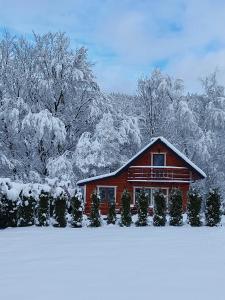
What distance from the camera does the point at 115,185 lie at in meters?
30.6

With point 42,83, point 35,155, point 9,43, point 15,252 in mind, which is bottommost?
point 15,252

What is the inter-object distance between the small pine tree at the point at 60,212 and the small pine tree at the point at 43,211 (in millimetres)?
396

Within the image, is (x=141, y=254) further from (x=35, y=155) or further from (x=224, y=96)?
(x=224, y=96)

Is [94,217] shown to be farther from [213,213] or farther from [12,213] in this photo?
[213,213]

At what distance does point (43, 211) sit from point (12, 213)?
151 centimetres

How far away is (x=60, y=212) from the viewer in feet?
66.1

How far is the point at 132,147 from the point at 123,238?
1999cm

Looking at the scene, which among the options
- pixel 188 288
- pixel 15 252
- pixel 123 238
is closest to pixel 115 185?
pixel 123 238

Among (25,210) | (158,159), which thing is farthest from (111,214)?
(158,159)

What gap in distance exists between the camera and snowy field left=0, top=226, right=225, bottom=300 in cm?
748

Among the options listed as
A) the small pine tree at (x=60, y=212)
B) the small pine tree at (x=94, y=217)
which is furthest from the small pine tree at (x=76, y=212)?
the small pine tree at (x=94, y=217)

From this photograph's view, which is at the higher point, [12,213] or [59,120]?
[59,120]

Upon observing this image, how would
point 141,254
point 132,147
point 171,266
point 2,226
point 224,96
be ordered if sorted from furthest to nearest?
point 224,96
point 132,147
point 2,226
point 141,254
point 171,266

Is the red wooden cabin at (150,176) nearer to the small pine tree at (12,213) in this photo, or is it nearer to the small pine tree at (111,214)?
the small pine tree at (111,214)
